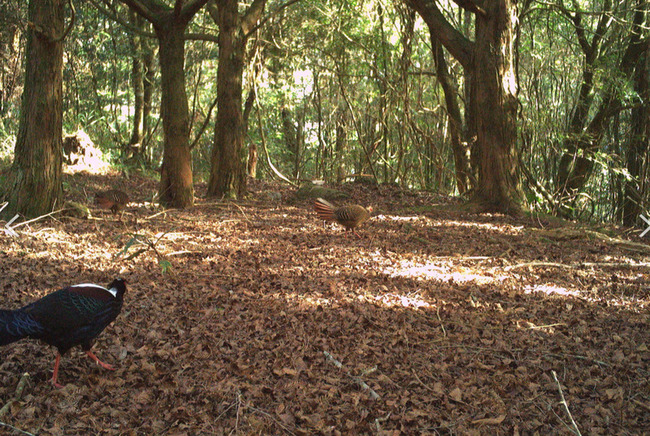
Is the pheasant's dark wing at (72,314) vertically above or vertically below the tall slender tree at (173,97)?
below

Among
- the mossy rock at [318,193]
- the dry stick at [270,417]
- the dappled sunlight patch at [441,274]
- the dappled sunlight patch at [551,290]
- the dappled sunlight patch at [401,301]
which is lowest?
the dry stick at [270,417]

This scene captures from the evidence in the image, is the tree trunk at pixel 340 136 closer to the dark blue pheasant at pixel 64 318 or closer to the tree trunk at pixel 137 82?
the tree trunk at pixel 137 82

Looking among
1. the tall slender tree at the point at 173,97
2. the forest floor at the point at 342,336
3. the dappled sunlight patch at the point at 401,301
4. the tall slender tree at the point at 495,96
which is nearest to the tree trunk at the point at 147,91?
the tall slender tree at the point at 173,97

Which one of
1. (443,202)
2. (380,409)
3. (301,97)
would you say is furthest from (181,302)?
(301,97)

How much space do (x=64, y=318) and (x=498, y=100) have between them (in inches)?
248

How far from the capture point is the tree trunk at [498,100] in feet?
24.3

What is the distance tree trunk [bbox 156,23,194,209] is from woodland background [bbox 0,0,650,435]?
3 centimetres

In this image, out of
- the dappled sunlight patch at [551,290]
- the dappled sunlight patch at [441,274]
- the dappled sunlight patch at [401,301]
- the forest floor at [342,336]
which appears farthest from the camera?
the dappled sunlight patch at [441,274]

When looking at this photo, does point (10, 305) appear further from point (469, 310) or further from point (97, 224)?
point (469, 310)

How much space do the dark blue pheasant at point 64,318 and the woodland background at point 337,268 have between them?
0.27 m

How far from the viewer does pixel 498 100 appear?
7.40 metres

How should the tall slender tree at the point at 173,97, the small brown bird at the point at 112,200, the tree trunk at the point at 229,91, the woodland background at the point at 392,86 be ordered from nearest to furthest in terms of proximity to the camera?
the small brown bird at the point at 112,200
the tall slender tree at the point at 173,97
the tree trunk at the point at 229,91
the woodland background at the point at 392,86

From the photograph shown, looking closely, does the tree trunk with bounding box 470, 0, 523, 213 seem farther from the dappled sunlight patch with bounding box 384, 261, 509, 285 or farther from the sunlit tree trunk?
the sunlit tree trunk

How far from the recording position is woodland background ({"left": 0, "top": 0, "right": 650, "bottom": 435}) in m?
2.93
